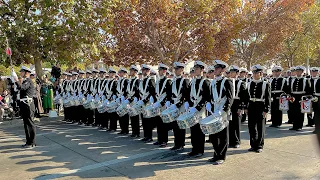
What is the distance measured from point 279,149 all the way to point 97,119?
6.24m

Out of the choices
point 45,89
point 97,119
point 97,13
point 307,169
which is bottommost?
point 307,169

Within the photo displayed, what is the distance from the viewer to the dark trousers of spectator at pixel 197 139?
6.71 m

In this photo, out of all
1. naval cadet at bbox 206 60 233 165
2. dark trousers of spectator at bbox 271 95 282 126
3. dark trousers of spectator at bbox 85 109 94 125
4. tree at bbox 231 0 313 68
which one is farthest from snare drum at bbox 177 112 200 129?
tree at bbox 231 0 313 68

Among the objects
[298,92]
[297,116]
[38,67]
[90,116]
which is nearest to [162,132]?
[90,116]

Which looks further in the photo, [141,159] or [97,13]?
[97,13]

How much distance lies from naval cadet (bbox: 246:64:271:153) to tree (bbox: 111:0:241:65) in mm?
8573

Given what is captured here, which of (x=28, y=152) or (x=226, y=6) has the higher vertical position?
(x=226, y=6)

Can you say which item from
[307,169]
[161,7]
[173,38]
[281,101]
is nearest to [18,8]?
[161,7]

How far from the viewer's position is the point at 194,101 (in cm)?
680

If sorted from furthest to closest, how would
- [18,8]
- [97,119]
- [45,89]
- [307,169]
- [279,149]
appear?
1. [45,89]
2. [18,8]
3. [97,119]
4. [279,149]
5. [307,169]

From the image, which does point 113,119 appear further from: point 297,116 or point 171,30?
point 171,30

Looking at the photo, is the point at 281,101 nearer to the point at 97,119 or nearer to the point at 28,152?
the point at 97,119

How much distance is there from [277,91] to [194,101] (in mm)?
5095

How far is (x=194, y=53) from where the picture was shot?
722 inches
